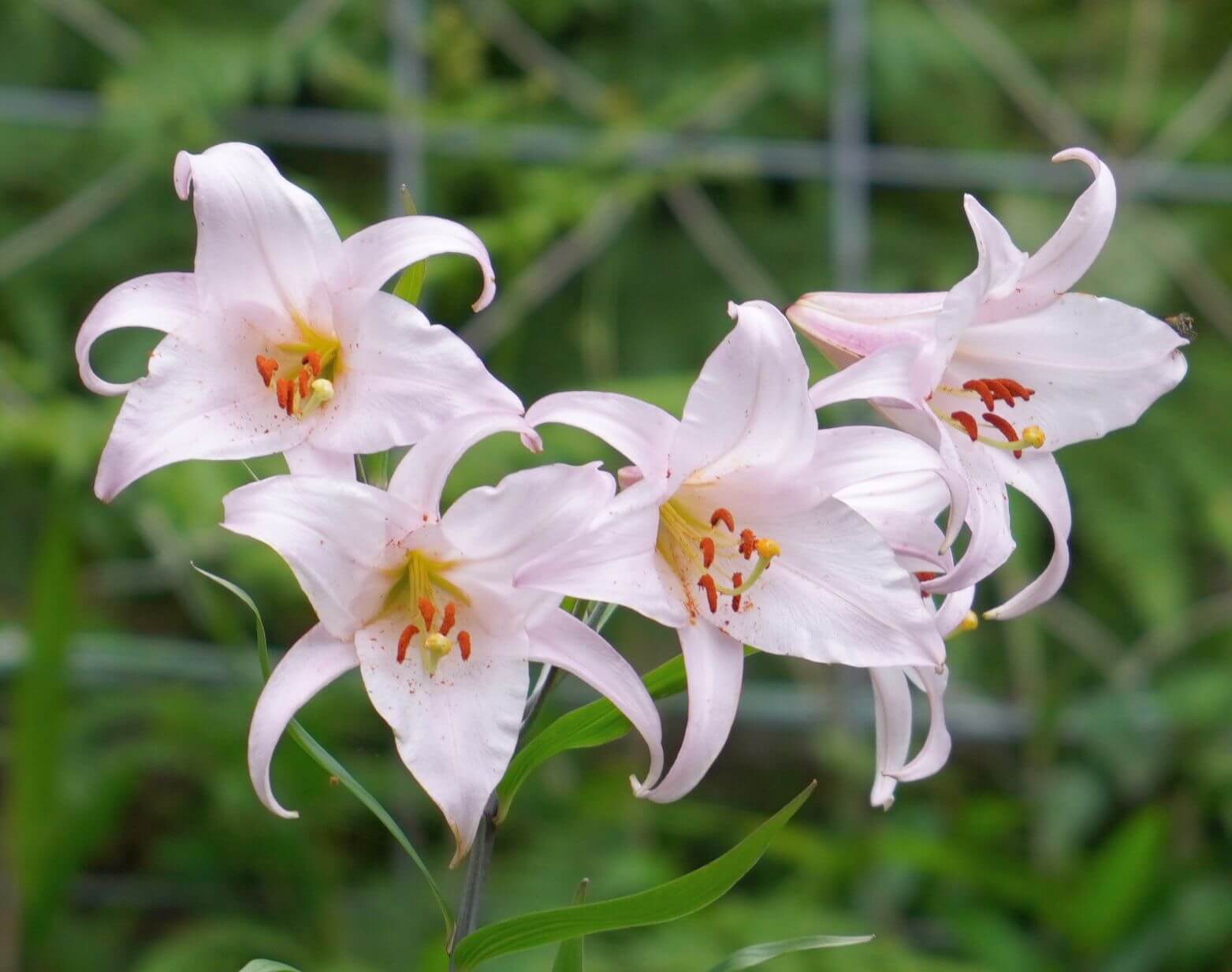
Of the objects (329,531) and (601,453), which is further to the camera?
(601,453)

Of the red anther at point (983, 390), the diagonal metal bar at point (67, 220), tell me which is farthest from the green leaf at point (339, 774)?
the diagonal metal bar at point (67, 220)

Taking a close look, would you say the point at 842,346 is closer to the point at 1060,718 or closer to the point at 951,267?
the point at 1060,718

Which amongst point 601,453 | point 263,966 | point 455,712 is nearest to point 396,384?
point 455,712

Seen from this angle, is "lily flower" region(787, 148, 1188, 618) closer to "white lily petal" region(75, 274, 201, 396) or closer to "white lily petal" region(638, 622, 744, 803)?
"white lily petal" region(638, 622, 744, 803)

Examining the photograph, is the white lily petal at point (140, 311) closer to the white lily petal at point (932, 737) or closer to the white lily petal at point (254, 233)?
the white lily petal at point (254, 233)

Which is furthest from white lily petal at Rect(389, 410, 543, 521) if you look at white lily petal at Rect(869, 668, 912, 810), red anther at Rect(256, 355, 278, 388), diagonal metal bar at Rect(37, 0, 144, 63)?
diagonal metal bar at Rect(37, 0, 144, 63)

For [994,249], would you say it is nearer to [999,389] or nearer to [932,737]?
[999,389]
